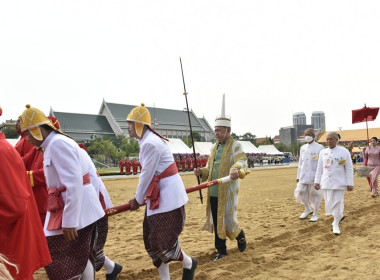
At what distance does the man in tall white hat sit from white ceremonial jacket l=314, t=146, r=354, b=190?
98.0 inches

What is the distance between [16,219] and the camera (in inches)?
91.0

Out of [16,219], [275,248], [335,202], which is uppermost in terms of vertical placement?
[16,219]

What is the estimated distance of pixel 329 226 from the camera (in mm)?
7223

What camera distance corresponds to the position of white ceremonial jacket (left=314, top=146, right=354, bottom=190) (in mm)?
6988

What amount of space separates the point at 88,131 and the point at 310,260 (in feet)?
263

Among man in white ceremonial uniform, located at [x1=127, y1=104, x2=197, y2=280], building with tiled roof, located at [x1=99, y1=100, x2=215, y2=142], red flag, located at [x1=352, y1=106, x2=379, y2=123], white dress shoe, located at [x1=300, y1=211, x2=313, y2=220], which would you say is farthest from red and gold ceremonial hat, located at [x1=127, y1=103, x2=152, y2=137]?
building with tiled roof, located at [x1=99, y1=100, x2=215, y2=142]

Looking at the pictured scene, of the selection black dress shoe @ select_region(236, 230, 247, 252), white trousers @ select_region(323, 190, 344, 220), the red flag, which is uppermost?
the red flag

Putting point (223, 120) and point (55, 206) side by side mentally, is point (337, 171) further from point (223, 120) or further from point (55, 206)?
point (55, 206)

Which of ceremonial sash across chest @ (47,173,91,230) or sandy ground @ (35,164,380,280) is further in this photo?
sandy ground @ (35,164,380,280)

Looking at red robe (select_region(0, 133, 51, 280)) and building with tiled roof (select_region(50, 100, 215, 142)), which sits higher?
building with tiled roof (select_region(50, 100, 215, 142))

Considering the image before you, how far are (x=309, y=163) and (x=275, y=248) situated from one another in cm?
333

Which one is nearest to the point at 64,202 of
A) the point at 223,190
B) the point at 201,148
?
the point at 223,190

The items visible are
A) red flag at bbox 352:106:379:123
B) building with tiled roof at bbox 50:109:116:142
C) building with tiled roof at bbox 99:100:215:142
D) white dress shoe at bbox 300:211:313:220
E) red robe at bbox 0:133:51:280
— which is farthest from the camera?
building with tiled roof at bbox 99:100:215:142

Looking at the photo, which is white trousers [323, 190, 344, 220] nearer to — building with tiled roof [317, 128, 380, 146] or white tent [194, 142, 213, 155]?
white tent [194, 142, 213, 155]
